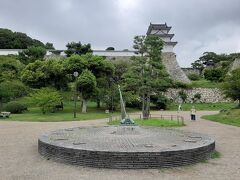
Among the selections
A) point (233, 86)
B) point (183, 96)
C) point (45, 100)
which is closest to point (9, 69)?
point (45, 100)

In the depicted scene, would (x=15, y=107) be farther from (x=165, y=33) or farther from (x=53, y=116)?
(x=165, y=33)

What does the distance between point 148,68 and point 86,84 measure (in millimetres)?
8616

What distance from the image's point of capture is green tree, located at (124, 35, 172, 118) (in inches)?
934

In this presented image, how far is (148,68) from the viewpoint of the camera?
944 inches

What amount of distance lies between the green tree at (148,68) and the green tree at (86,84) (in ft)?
22.5

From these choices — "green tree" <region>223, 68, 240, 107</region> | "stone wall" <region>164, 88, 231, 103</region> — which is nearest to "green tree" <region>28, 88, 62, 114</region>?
"green tree" <region>223, 68, 240, 107</region>

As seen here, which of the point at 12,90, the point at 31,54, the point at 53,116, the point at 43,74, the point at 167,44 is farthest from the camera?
the point at 167,44

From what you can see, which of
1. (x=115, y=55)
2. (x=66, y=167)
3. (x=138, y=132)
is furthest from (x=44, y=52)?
(x=66, y=167)

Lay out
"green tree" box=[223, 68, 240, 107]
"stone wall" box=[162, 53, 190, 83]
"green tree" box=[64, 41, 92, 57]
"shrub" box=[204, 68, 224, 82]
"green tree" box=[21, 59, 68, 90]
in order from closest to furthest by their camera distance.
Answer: "green tree" box=[223, 68, 240, 107] → "green tree" box=[21, 59, 68, 90] → "green tree" box=[64, 41, 92, 57] → "shrub" box=[204, 68, 224, 82] → "stone wall" box=[162, 53, 190, 83]

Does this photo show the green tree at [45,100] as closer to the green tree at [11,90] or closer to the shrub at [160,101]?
the green tree at [11,90]

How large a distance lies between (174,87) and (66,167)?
4192cm

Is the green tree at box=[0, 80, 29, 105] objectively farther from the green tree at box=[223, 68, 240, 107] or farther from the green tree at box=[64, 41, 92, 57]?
the green tree at box=[223, 68, 240, 107]

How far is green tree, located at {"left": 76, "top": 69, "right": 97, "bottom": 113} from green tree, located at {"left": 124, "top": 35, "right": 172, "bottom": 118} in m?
6.87

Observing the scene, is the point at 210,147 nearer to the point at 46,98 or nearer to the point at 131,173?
the point at 131,173
